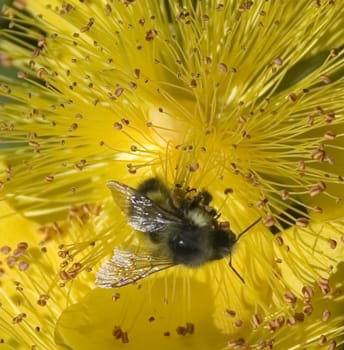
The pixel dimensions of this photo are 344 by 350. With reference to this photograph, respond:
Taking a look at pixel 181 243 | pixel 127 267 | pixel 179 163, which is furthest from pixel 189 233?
pixel 179 163

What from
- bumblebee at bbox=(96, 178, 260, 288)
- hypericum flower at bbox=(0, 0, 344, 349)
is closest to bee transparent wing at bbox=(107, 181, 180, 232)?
bumblebee at bbox=(96, 178, 260, 288)

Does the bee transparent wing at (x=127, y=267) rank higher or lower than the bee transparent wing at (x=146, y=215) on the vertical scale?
lower

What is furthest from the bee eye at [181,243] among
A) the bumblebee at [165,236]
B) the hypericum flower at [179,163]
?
the hypericum flower at [179,163]

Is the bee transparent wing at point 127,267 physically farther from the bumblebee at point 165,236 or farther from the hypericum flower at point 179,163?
the hypericum flower at point 179,163

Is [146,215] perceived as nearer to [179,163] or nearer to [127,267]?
[127,267]

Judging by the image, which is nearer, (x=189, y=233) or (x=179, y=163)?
(x=189, y=233)
